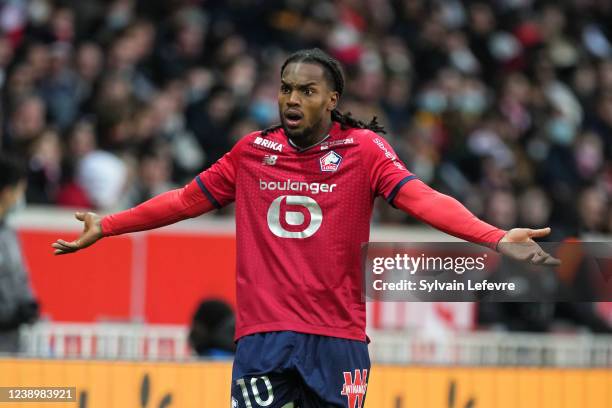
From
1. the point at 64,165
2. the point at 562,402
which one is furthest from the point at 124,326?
the point at 562,402

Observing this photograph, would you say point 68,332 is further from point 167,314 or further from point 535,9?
point 535,9

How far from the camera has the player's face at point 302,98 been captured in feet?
17.2

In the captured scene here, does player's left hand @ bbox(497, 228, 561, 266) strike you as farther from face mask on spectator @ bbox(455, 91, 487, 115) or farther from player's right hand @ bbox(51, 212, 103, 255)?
face mask on spectator @ bbox(455, 91, 487, 115)

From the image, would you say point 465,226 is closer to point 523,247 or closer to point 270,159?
point 523,247

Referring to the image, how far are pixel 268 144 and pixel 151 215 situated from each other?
633 millimetres

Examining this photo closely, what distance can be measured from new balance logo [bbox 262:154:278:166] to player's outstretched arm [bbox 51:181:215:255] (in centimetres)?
38

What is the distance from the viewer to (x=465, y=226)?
5023 mm

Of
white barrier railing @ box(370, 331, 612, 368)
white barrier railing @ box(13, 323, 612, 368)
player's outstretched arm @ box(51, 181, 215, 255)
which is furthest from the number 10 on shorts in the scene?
white barrier railing @ box(370, 331, 612, 368)

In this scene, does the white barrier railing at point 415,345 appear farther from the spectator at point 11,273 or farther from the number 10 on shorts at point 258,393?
the number 10 on shorts at point 258,393

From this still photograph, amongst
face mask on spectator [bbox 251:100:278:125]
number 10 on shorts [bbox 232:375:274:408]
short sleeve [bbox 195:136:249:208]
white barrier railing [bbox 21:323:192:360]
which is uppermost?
face mask on spectator [bbox 251:100:278:125]

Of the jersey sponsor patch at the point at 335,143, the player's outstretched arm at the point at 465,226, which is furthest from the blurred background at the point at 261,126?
the jersey sponsor patch at the point at 335,143

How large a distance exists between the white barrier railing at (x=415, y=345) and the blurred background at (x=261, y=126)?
0.02 metres

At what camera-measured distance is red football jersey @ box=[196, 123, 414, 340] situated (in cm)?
525

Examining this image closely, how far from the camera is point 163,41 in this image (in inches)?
568
